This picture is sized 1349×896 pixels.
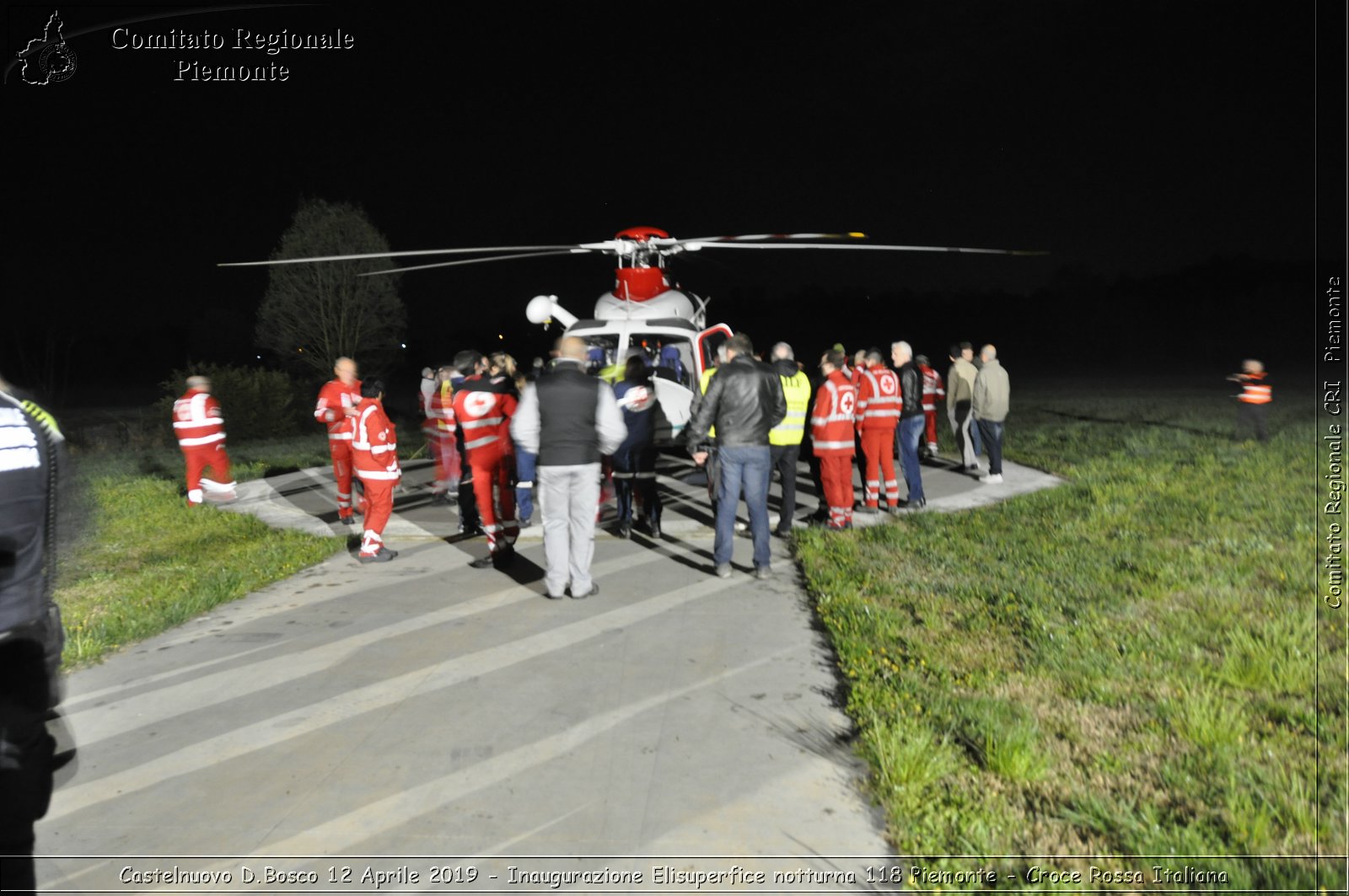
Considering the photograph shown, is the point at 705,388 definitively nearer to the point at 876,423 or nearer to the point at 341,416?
the point at 876,423

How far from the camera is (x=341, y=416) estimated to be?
9.60 meters

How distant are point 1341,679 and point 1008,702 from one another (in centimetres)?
193

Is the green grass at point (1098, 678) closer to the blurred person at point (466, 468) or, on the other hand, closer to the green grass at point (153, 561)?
the blurred person at point (466, 468)

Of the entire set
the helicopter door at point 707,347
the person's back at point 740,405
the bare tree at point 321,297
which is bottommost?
the person's back at point 740,405

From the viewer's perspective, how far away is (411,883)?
3.17 m

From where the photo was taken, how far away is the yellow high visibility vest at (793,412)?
28.2ft

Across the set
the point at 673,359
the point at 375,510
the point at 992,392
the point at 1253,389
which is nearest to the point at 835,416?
the point at 992,392

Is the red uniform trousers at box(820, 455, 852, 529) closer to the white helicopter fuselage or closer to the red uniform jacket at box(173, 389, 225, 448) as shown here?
the white helicopter fuselage

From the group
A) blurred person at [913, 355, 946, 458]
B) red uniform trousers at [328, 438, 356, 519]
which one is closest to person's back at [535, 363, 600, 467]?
red uniform trousers at [328, 438, 356, 519]

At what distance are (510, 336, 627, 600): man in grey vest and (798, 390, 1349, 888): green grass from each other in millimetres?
1938

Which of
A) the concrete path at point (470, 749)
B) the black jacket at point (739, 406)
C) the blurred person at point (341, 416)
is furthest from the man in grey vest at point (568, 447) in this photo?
the blurred person at point (341, 416)

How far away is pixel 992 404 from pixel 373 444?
25.5 ft

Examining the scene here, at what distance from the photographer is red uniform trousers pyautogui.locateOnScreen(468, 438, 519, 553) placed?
7.94m

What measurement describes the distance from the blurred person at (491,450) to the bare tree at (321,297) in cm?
3100
